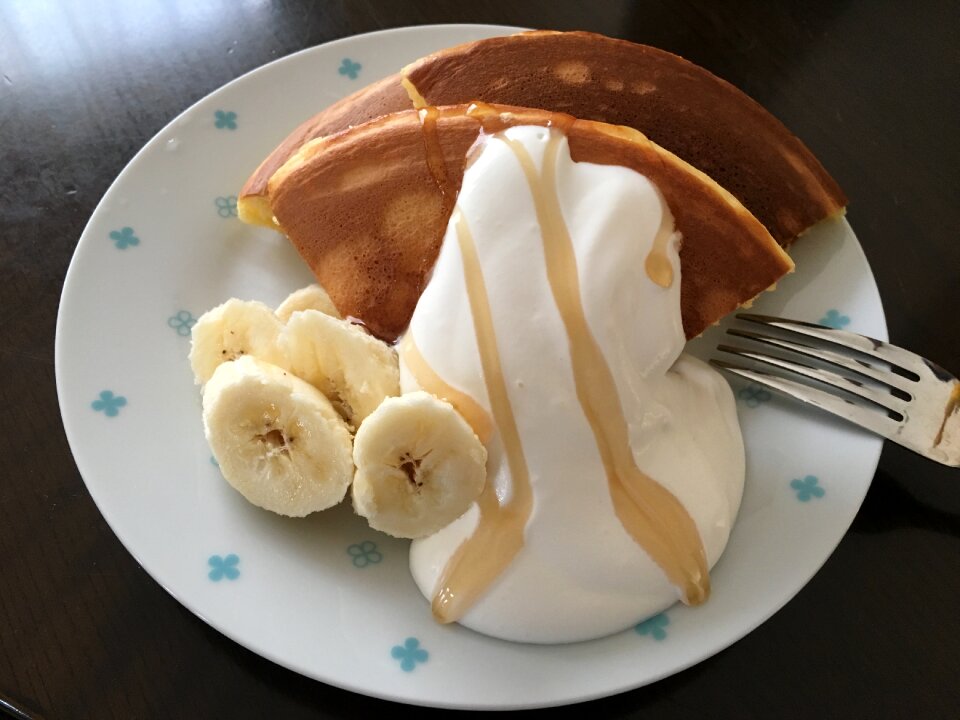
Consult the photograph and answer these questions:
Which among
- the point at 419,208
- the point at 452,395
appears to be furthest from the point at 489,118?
the point at 452,395

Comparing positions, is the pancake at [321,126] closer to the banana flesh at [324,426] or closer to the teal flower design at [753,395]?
the banana flesh at [324,426]

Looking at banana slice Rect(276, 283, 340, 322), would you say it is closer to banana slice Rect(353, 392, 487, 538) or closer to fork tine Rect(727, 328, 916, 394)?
banana slice Rect(353, 392, 487, 538)

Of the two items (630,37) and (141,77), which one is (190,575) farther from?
(630,37)

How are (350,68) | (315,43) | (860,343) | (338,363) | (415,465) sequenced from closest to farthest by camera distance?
(415,465) → (338,363) → (860,343) → (350,68) → (315,43)

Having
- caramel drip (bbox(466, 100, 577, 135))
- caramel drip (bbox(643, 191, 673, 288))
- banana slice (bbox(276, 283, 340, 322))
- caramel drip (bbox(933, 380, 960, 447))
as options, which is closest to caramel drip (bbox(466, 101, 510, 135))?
caramel drip (bbox(466, 100, 577, 135))

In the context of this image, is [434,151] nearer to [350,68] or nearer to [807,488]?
[350,68]

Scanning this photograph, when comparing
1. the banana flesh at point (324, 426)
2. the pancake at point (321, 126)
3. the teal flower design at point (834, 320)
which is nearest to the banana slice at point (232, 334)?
the banana flesh at point (324, 426)
